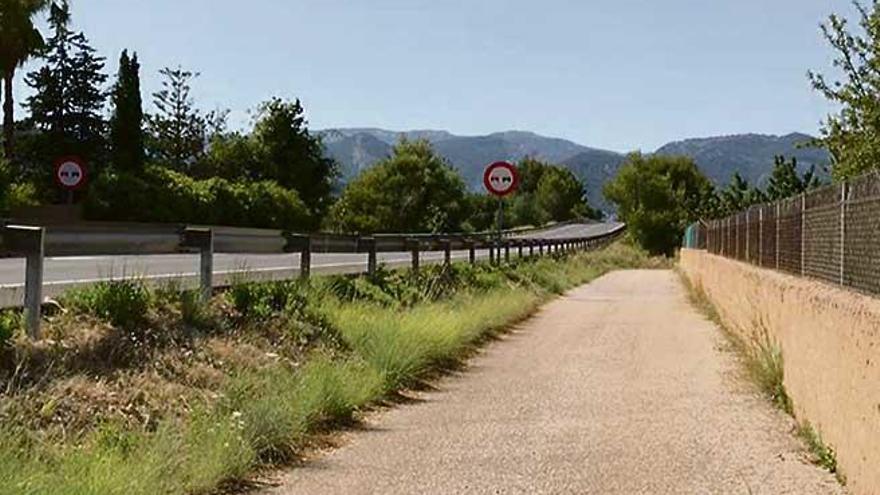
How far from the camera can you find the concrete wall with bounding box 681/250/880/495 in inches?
246

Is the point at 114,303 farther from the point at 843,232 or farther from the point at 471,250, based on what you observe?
the point at 471,250

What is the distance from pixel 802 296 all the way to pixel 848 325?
2.02 metres

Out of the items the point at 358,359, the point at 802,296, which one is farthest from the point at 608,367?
the point at 802,296

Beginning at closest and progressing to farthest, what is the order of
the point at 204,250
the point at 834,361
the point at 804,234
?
1. the point at 834,361
2. the point at 804,234
3. the point at 204,250

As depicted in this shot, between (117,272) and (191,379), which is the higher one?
(117,272)

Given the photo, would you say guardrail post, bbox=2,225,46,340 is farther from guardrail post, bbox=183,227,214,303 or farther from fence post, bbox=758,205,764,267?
fence post, bbox=758,205,764,267

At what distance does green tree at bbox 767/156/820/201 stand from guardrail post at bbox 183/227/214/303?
32.8 metres

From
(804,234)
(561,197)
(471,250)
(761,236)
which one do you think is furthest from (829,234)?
(561,197)

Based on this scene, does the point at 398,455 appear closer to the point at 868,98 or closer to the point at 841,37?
the point at 868,98

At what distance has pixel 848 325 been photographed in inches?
272

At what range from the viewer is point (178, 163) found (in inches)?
3674

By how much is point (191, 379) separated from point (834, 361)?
14.6ft

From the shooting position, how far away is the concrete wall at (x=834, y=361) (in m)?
6.26

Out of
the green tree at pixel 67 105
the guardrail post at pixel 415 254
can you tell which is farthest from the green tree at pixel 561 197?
the guardrail post at pixel 415 254
